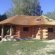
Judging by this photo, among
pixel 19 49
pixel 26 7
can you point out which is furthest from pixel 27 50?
pixel 26 7

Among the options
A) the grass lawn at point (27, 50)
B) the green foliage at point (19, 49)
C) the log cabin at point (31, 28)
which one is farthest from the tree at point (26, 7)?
the grass lawn at point (27, 50)

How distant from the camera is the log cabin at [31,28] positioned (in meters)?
34.9

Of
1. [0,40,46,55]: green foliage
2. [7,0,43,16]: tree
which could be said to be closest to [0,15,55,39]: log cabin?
[0,40,46,55]: green foliage

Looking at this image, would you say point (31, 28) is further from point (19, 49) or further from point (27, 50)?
point (27, 50)

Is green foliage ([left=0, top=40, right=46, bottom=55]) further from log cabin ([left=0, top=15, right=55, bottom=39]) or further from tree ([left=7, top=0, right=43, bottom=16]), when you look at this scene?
tree ([left=7, top=0, right=43, bottom=16])

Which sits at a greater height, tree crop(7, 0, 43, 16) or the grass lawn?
tree crop(7, 0, 43, 16)

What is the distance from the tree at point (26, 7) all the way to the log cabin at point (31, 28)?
1897 centimetres

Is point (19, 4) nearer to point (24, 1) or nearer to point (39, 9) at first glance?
point (24, 1)

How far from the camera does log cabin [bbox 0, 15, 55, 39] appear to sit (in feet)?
115

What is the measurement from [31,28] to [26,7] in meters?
21.1

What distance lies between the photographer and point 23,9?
56219 millimetres

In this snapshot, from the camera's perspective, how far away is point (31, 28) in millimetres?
36594

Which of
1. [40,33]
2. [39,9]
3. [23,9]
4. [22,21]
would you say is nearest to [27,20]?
[22,21]

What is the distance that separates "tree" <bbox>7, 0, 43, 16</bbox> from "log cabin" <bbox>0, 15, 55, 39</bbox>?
19.0m
